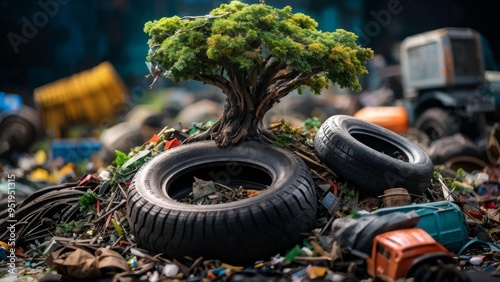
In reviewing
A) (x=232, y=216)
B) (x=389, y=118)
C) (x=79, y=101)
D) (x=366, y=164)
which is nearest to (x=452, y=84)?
(x=389, y=118)

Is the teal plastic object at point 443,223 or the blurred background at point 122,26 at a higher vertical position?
the blurred background at point 122,26

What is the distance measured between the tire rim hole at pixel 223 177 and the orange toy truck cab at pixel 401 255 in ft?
5.09

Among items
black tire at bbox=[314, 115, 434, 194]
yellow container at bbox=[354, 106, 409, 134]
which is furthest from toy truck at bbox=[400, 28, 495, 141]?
black tire at bbox=[314, 115, 434, 194]

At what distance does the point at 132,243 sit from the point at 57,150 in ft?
23.4

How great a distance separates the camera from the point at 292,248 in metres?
4.29

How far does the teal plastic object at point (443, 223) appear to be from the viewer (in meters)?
4.35

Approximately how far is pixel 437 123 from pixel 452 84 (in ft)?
3.18

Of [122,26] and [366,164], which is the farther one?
[122,26]

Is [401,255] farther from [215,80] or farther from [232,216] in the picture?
[215,80]

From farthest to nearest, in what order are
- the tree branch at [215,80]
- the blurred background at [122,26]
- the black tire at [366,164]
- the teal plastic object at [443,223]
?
the blurred background at [122,26] → the tree branch at [215,80] → the black tire at [366,164] → the teal plastic object at [443,223]

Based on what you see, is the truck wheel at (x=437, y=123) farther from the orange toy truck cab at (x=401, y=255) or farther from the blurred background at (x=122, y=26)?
the orange toy truck cab at (x=401, y=255)

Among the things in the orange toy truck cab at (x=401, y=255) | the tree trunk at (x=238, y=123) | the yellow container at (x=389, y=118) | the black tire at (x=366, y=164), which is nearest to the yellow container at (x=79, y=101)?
the yellow container at (x=389, y=118)

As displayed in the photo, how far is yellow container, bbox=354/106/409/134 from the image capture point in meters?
11.1

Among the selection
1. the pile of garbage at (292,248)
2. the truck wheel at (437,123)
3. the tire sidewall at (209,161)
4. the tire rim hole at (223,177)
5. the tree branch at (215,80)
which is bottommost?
the truck wheel at (437,123)
